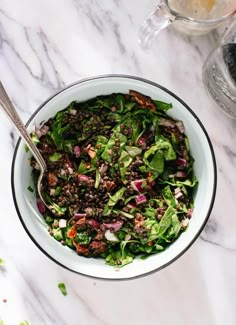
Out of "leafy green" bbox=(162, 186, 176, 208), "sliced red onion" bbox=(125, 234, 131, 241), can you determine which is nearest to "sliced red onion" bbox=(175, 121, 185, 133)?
"leafy green" bbox=(162, 186, 176, 208)

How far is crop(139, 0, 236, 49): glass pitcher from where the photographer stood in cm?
121

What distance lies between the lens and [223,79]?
4.14ft

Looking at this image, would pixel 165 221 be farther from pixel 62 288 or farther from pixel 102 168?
pixel 62 288

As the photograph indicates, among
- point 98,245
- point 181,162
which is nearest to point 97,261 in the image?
point 98,245

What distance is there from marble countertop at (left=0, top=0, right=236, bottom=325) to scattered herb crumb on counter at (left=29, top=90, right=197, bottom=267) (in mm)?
113

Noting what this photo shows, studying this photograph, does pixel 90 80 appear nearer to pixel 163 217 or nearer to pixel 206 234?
pixel 163 217

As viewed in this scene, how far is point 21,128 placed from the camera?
1.10 m

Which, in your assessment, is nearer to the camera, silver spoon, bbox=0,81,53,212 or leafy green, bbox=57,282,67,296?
silver spoon, bbox=0,81,53,212

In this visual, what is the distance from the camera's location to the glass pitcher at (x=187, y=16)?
3.97 feet

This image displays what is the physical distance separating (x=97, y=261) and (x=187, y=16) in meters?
0.51

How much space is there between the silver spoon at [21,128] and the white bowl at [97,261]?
0.9 inches

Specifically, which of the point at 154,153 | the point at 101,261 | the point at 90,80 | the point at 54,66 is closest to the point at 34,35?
the point at 54,66

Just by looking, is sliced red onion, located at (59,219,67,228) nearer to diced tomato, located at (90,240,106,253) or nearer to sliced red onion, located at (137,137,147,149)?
diced tomato, located at (90,240,106,253)

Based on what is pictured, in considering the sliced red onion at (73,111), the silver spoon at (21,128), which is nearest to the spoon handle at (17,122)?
the silver spoon at (21,128)
